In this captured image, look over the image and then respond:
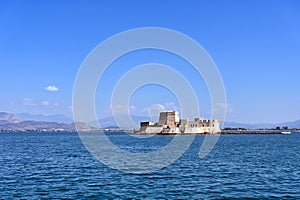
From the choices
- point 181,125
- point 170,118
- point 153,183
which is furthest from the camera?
point 170,118

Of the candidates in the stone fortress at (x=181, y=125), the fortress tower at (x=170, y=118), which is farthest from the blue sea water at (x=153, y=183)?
the fortress tower at (x=170, y=118)

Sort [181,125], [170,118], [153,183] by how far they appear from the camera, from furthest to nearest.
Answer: [170,118]
[181,125]
[153,183]

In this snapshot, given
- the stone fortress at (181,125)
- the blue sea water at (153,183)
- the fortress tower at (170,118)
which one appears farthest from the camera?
the fortress tower at (170,118)

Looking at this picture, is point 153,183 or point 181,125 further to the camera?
point 181,125

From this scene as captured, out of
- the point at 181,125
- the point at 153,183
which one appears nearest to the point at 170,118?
the point at 181,125

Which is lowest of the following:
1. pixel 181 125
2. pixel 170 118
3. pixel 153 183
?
pixel 153 183

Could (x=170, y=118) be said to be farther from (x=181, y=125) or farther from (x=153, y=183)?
(x=153, y=183)

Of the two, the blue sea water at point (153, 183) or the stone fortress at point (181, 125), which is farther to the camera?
the stone fortress at point (181, 125)

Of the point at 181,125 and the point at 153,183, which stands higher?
the point at 181,125

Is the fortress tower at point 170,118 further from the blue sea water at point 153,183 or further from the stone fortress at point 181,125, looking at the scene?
the blue sea water at point 153,183

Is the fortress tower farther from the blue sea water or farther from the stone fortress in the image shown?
the blue sea water

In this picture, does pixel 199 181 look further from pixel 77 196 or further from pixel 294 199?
pixel 77 196

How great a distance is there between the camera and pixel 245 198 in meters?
21.5

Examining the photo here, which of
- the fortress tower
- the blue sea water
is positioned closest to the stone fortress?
the fortress tower
